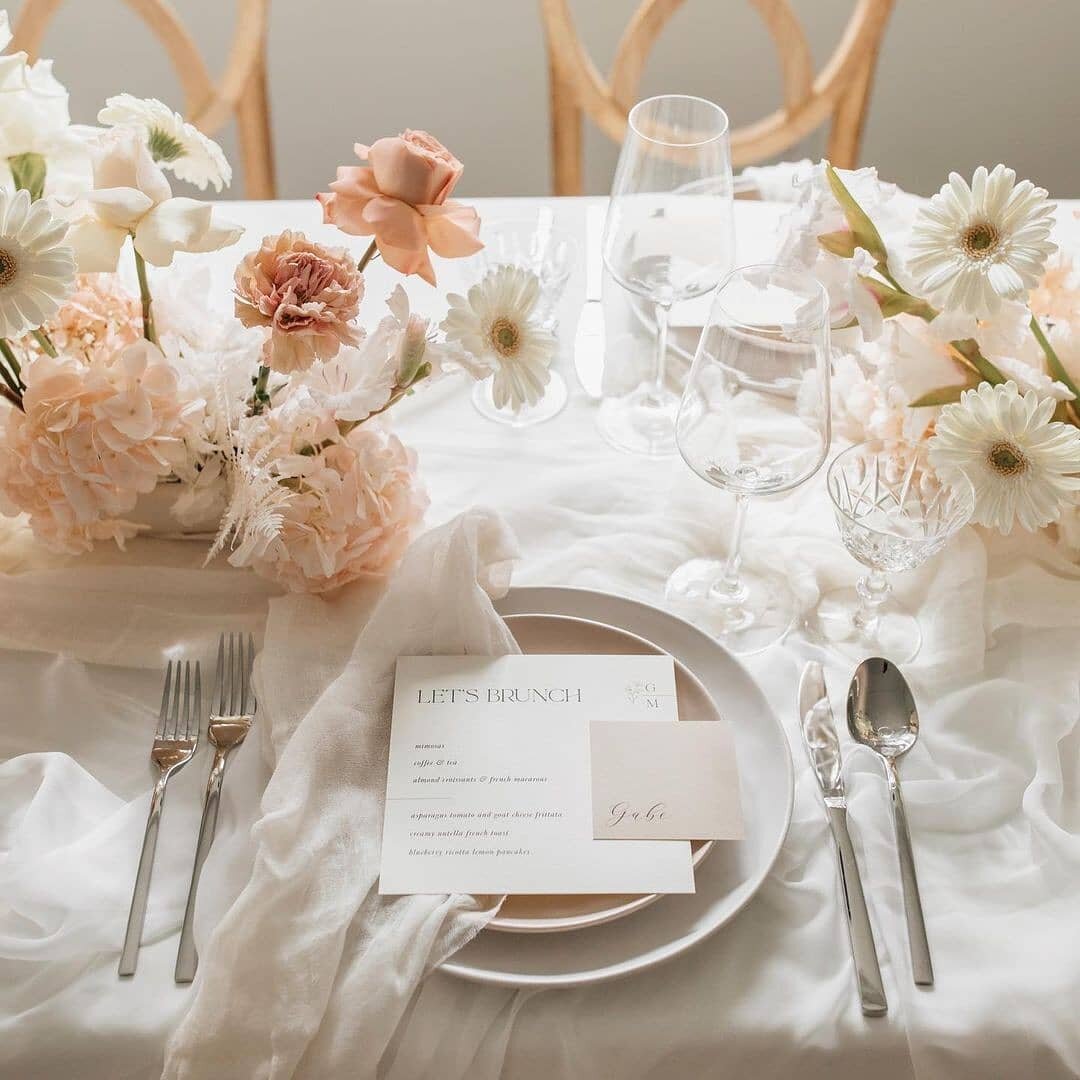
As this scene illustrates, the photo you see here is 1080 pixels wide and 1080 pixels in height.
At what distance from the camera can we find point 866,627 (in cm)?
91

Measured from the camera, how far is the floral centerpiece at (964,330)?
82 cm

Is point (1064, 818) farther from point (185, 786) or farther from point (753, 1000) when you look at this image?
point (185, 786)

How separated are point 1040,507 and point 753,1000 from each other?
40 centimetres

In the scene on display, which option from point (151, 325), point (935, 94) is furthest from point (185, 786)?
point (935, 94)

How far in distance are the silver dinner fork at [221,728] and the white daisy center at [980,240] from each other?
0.61 m

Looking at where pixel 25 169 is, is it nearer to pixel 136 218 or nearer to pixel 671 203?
pixel 136 218

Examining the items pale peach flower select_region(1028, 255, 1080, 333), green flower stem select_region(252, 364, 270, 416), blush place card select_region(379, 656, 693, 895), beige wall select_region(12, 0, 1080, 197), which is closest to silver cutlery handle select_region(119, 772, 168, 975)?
blush place card select_region(379, 656, 693, 895)

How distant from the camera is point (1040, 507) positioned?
0.82 m

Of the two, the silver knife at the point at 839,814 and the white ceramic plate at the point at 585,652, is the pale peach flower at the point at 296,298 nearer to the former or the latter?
the white ceramic plate at the point at 585,652

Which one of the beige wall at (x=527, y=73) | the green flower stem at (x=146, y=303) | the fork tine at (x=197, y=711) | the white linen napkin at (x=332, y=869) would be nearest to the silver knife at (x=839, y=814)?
the white linen napkin at (x=332, y=869)

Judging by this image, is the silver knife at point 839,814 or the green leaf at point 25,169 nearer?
the silver knife at point 839,814

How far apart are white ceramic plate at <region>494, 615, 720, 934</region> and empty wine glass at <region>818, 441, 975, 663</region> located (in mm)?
157

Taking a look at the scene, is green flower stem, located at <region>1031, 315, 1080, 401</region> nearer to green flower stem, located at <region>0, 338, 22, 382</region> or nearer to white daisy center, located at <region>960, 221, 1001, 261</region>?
white daisy center, located at <region>960, 221, 1001, 261</region>

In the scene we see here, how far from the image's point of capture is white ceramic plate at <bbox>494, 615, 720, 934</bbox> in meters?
0.68
